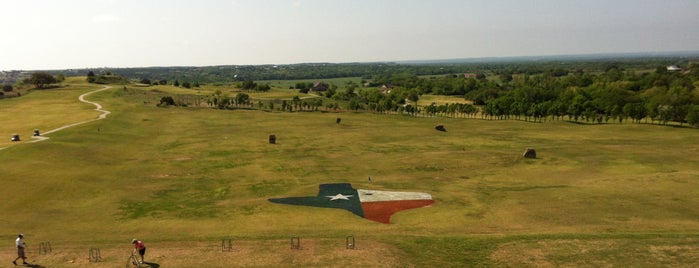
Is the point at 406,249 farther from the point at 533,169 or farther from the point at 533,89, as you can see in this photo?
the point at 533,89

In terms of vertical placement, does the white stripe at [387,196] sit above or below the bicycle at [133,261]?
below

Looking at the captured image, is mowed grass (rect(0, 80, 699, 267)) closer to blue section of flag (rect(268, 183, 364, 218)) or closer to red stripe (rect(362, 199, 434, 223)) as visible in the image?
red stripe (rect(362, 199, 434, 223))

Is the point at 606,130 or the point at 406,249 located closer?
the point at 406,249

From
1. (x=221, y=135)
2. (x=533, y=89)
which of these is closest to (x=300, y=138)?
(x=221, y=135)

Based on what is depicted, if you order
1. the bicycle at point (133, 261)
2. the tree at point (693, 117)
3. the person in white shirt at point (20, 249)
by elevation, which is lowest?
the tree at point (693, 117)

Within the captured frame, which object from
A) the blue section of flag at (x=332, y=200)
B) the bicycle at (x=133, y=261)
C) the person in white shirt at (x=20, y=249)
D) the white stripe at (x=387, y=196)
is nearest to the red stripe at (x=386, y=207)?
the blue section of flag at (x=332, y=200)

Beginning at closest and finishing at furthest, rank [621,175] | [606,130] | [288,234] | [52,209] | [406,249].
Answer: [406,249]
[288,234]
[52,209]
[621,175]
[606,130]

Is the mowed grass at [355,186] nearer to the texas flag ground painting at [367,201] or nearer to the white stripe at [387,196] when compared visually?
the texas flag ground painting at [367,201]
